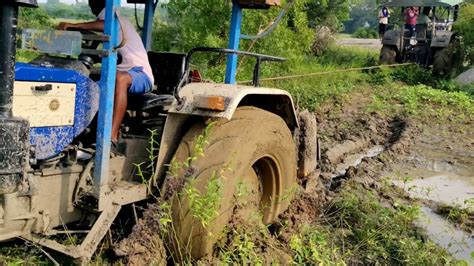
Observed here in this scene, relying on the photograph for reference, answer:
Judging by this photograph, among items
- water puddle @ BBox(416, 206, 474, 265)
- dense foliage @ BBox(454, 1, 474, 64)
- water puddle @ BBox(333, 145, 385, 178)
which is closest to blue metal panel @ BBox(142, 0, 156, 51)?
water puddle @ BBox(416, 206, 474, 265)

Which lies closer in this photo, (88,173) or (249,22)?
(88,173)

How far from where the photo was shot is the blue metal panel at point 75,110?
3057mm

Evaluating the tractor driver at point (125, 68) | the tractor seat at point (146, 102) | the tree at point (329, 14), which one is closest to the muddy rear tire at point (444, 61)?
the tree at point (329, 14)

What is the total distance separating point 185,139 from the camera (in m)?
3.66

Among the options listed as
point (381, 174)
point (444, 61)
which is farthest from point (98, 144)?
point (444, 61)

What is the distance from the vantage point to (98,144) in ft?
10.7

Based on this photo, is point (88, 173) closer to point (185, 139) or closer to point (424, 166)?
point (185, 139)

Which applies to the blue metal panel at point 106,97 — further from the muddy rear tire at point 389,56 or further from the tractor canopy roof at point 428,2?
the tractor canopy roof at point 428,2

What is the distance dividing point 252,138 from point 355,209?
1.89m

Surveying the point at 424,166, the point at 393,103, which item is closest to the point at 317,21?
the point at 393,103

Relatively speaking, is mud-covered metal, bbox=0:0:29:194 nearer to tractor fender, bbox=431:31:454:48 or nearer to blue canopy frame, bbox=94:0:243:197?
blue canopy frame, bbox=94:0:243:197

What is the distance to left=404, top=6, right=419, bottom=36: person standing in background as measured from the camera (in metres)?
18.3

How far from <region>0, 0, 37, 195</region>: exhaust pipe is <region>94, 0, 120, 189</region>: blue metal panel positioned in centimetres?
75

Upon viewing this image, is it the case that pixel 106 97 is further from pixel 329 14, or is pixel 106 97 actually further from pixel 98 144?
pixel 329 14
